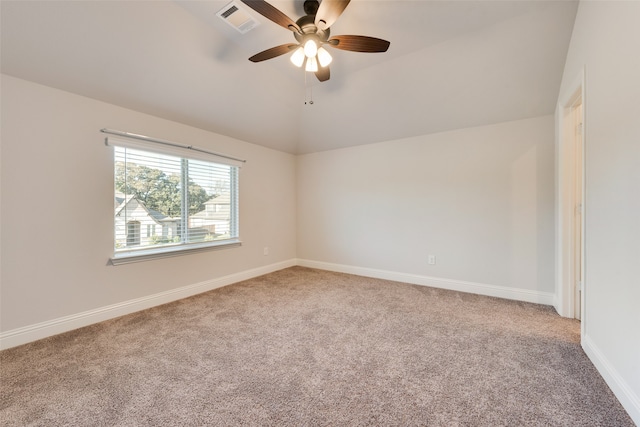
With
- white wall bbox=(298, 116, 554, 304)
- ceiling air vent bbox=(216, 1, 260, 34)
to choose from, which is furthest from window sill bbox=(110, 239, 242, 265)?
ceiling air vent bbox=(216, 1, 260, 34)

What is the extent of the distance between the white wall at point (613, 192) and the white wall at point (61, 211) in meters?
3.83

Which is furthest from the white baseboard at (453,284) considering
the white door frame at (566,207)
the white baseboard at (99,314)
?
the white baseboard at (99,314)

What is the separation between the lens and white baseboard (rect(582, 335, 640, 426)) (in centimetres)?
129

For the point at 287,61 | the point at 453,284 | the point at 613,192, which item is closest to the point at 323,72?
the point at 287,61

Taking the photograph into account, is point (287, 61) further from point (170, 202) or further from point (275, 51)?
point (170, 202)

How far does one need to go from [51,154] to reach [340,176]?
3492mm

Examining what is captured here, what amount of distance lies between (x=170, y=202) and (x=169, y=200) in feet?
0.09

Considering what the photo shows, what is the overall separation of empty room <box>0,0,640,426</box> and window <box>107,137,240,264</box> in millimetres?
28

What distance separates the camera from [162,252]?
2.89 meters

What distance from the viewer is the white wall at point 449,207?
2.94 m

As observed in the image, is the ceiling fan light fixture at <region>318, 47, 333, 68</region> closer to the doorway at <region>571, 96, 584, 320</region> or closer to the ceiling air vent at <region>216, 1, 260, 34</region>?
the ceiling air vent at <region>216, 1, 260, 34</region>

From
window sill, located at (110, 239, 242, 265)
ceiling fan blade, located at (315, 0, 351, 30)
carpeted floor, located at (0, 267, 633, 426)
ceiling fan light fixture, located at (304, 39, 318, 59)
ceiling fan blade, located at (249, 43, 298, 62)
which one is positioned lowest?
carpeted floor, located at (0, 267, 633, 426)

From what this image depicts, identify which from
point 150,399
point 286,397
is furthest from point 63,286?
point 286,397

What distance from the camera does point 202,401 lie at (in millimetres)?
1433
